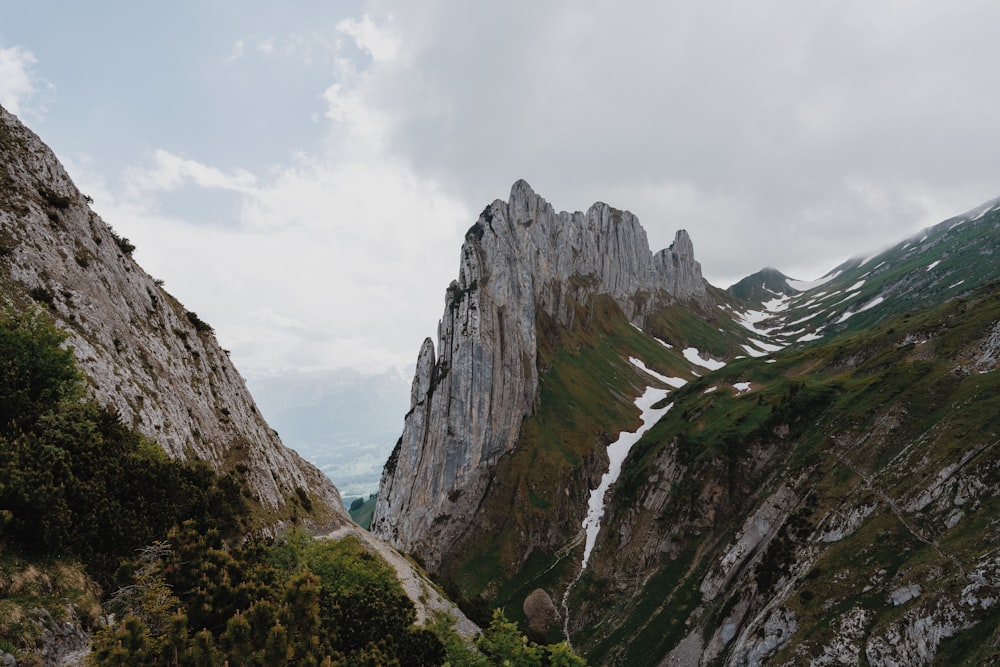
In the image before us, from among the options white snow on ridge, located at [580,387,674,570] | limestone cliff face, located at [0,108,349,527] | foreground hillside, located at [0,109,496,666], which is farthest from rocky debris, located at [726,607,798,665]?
limestone cliff face, located at [0,108,349,527]

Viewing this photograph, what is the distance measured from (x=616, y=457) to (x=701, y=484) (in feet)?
128

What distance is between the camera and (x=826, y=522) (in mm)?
56938

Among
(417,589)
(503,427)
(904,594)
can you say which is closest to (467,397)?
(503,427)

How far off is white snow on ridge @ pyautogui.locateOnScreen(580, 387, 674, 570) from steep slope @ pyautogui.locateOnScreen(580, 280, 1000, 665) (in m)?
5.20

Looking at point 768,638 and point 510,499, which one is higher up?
point 510,499

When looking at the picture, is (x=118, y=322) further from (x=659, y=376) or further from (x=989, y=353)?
(x=659, y=376)

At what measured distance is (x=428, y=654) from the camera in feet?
75.0

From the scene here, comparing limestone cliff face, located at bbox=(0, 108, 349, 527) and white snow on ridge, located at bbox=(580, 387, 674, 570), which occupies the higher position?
limestone cliff face, located at bbox=(0, 108, 349, 527)

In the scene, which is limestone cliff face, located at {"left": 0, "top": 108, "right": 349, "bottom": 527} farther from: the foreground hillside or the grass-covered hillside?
the grass-covered hillside

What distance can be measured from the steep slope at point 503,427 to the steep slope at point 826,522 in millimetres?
15920

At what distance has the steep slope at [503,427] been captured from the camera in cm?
10456

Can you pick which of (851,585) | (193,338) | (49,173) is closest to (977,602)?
(851,585)

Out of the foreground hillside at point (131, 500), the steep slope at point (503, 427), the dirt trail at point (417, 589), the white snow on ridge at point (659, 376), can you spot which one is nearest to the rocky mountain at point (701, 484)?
the steep slope at point (503, 427)

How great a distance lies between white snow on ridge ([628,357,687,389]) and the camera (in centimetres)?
17175
